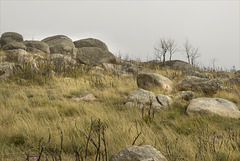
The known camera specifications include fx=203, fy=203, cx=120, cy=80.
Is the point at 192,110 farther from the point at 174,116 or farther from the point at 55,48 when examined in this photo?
the point at 55,48

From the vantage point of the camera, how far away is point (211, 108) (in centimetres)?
444

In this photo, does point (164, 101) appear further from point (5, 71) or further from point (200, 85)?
point (5, 71)

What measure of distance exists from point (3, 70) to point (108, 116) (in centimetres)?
614

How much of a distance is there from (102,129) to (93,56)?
12.6 metres

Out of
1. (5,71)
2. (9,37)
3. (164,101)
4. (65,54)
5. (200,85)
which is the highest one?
(9,37)

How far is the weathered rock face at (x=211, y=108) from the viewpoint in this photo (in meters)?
4.32

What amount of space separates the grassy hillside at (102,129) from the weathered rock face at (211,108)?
25 centimetres

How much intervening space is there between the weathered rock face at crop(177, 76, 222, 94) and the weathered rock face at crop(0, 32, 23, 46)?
21.6 m

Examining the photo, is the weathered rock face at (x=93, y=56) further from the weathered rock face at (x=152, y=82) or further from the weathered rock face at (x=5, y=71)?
the weathered rock face at (x=152, y=82)

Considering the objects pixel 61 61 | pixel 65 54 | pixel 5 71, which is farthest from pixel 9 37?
pixel 5 71

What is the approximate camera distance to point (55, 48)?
1942cm

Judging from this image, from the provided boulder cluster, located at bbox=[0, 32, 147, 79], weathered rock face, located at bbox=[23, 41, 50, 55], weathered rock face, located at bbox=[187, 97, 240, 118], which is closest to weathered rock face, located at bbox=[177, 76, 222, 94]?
weathered rock face, located at bbox=[187, 97, 240, 118]

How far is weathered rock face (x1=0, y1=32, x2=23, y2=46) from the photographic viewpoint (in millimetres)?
22547

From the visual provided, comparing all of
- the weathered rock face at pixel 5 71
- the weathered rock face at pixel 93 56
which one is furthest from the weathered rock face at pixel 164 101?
the weathered rock face at pixel 93 56
